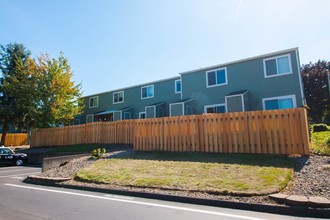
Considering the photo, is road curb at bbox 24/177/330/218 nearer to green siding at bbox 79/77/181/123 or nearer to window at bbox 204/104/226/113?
window at bbox 204/104/226/113

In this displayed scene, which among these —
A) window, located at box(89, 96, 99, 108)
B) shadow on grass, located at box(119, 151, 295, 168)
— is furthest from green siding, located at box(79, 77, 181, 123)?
shadow on grass, located at box(119, 151, 295, 168)

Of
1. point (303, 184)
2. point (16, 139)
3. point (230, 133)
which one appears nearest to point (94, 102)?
point (16, 139)

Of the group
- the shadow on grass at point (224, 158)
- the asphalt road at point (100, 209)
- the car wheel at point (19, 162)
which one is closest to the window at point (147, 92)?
the car wheel at point (19, 162)

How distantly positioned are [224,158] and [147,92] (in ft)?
61.5

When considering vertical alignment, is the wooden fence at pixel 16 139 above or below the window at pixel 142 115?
below

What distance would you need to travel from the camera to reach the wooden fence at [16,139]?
108 feet

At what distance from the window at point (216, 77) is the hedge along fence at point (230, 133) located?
31.3 feet

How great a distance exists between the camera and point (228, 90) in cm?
1959

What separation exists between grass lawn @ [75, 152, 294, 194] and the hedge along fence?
2.06 feet

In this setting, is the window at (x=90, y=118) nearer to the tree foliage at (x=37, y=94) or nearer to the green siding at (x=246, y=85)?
the tree foliage at (x=37, y=94)

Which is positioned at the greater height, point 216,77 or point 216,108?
point 216,77

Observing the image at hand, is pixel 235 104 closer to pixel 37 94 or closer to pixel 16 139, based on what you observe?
pixel 37 94

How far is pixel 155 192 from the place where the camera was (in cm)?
633

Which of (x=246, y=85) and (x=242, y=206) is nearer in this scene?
(x=242, y=206)
